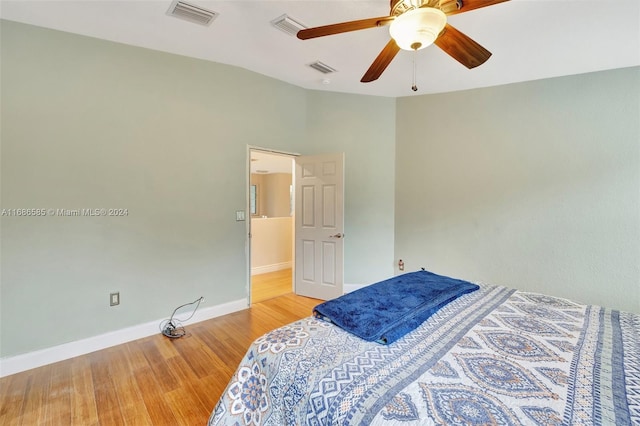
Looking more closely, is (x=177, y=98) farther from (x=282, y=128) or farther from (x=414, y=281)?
(x=414, y=281)

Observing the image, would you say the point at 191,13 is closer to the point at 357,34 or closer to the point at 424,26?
the point at 357,34

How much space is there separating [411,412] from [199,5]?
2.71m

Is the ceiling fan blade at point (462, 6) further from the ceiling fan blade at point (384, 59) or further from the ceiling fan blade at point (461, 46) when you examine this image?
the ceiling fan blade at point (384, 59)

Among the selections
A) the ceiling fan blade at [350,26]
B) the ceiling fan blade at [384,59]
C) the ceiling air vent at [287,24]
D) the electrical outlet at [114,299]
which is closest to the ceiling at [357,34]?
the ceiling air vent at [287,24]

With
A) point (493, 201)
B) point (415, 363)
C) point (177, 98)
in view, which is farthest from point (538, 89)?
point (177, 98)

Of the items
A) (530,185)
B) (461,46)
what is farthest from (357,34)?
(530,185)

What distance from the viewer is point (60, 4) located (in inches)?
77.7

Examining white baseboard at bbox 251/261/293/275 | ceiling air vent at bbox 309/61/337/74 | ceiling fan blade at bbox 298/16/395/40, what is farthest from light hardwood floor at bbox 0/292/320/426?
ceiling air vent at bbox 309/61/337/74

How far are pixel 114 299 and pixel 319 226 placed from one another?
2.31 meters

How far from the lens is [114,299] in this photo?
252 centimetres

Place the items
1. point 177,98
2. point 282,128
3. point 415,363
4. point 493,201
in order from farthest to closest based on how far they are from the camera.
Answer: point 282,128, point 493,201, point 177,98, point 415,363

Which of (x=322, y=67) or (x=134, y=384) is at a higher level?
(x=322, y=67)

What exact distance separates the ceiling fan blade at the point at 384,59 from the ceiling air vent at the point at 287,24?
74 centimetres

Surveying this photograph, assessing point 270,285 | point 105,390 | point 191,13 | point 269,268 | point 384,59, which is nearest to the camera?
point 384,59
